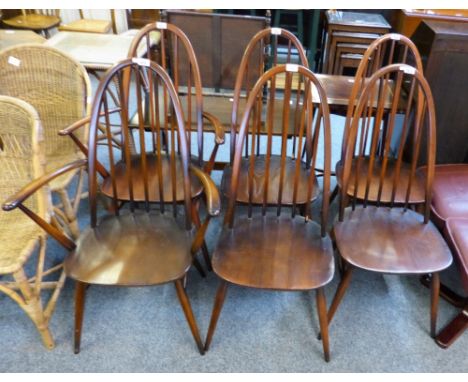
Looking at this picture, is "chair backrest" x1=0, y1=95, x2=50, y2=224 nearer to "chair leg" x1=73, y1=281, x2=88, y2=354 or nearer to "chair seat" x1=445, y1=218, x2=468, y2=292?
"chair leg" x1=73, y1=281, x2=88, y2=354

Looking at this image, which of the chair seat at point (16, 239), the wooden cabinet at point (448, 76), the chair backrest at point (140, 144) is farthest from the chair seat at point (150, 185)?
the wooden cabinet at point (448, 76)

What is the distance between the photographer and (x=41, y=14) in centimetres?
375

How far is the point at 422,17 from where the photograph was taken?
2635 mm

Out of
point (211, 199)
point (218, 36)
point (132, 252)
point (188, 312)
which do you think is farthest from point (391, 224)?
point (218, 36)

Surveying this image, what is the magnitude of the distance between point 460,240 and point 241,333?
871 millimetres

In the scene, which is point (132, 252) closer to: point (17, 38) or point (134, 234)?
point (134, 234)

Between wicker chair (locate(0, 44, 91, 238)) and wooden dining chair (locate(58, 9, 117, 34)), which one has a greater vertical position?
wooden dining chair (locate(58, 9, 117, 34))

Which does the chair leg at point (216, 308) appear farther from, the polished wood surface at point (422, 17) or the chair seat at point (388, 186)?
the polished wood surface at point (422, 17)

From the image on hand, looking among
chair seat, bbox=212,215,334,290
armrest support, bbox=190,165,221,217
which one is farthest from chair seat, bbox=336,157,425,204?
armrest support, bbox=190,165,221,217

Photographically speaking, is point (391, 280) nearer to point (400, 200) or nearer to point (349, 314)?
point (349, 314)

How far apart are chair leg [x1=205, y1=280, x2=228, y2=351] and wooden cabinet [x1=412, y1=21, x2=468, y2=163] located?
1339 mm

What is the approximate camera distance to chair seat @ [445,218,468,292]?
1.33 meters

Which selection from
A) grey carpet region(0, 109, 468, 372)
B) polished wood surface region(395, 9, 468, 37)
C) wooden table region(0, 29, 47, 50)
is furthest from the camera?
wooden table region(0, 29, 47, 50)

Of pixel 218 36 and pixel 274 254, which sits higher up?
pixel 218 36
